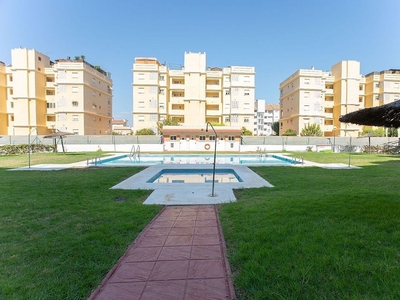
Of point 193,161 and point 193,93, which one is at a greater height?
point 193,93

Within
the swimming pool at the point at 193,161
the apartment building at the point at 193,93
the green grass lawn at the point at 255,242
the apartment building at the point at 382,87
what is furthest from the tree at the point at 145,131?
the apartment building at the point at 382,87

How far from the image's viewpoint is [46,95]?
40.8 meters

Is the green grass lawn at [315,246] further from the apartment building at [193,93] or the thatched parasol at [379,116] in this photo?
the apartment building at [193,93]

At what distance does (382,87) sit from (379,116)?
5100 cm

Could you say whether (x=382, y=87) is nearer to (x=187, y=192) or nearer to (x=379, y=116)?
(x=379, y=116)

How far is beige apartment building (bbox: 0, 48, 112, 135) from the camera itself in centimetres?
3719

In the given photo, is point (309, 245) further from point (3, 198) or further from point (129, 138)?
point (129, 138)

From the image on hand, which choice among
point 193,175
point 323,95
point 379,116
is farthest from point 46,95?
point 323,95

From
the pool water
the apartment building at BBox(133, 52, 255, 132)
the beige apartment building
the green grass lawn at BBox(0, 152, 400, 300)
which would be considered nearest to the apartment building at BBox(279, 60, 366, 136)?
the apartment building at BBox(133, 52, 255, 132)

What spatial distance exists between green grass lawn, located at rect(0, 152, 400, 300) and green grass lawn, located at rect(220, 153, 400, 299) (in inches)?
0.5

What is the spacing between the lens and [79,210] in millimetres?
5340

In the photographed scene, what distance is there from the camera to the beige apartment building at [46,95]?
122 feet

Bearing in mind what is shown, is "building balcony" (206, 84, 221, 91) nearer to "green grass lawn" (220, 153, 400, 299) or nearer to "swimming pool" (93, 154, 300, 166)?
"swimming pool" (93, 154, 300, 166)

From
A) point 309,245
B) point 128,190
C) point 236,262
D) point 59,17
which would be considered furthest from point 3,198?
point 59,17
